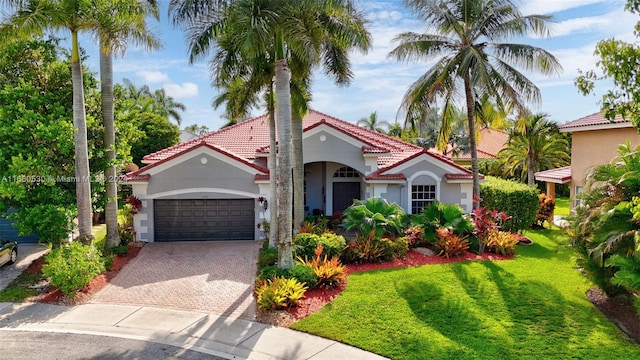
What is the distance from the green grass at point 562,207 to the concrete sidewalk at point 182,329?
2524 centimetres

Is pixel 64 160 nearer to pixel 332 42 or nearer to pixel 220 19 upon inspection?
pixel 220 19

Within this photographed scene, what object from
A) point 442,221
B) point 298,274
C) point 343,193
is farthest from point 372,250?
point 343,193

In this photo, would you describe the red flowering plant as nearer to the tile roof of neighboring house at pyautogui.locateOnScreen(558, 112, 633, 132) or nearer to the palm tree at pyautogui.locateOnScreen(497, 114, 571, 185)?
the tile roof of neighboring house at pyautogui.locateOnScreen(558, 112, 633, 132)

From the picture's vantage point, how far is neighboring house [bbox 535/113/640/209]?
59.1 feet

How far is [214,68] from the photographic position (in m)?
14.4

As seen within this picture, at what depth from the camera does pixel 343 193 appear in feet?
76.3

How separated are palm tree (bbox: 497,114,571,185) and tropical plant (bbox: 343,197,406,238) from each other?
16.3 metres

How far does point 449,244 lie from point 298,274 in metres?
6.57

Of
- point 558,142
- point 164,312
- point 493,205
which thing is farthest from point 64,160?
point 558,142

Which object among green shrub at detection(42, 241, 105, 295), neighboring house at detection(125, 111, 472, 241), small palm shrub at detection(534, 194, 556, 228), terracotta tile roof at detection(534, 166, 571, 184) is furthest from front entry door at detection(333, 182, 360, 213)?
green shrub at detection(42, 241, 105, 295)

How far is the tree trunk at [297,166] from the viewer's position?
16.6 meters

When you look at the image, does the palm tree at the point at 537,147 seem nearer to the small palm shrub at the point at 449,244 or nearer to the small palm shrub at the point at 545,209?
the small palm shrub at the point at 545,209

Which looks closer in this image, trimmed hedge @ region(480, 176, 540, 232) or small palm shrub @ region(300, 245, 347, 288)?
small palm shrub @ region(300, 245, 347, 288)

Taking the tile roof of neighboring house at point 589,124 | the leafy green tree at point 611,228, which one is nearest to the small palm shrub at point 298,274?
the leafy green tree at point 611,228
